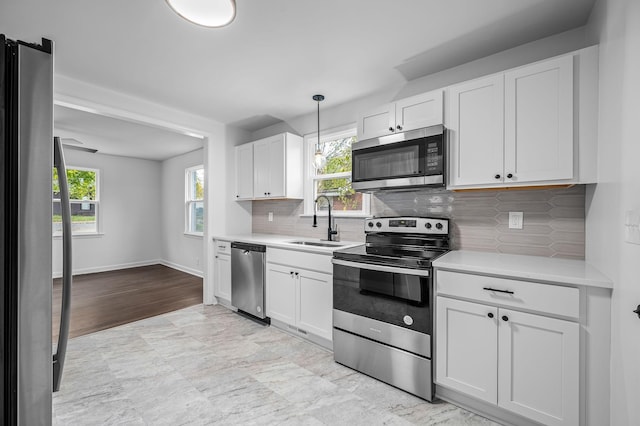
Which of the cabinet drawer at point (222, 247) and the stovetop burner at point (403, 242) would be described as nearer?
the stovetop burner at point (403, 242)

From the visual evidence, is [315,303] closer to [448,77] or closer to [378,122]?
[378,122]

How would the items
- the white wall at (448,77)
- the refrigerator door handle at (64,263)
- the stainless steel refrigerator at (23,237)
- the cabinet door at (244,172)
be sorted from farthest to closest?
the cabinet door at (244,172) < the white wall at (448,77) < the refrigerator door handle at (64,263) < the stainless steel refrigerator at (23,237)

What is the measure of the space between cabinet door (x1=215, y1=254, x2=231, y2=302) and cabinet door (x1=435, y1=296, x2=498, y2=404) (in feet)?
8.58

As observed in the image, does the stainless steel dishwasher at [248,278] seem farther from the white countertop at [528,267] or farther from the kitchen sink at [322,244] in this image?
the white countertop at [528,267]

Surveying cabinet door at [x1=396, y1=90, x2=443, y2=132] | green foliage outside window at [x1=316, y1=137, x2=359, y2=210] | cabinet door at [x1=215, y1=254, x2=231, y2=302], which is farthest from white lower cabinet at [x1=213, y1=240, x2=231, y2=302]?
cabinet door at [x1=396, y1=90, x2=443, y2=132]

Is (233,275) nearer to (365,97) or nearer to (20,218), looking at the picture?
(365,97)

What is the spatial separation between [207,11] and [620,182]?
89.7 inches

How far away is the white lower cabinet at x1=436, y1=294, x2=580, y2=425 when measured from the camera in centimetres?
156

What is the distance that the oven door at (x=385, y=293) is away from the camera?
6.60 ft

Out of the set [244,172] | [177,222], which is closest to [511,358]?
[244,172]

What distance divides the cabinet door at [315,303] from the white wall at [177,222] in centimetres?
346

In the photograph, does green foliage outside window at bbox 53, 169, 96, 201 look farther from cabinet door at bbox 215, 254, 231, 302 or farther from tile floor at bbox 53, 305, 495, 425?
tile floor at bbox 53, 305, 495, 425

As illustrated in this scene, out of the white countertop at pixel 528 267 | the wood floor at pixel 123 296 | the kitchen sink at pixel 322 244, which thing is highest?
the white countertop at pixel 528 267

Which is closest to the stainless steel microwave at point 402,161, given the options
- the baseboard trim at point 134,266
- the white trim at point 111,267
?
the baseboard trim at point 134,266
